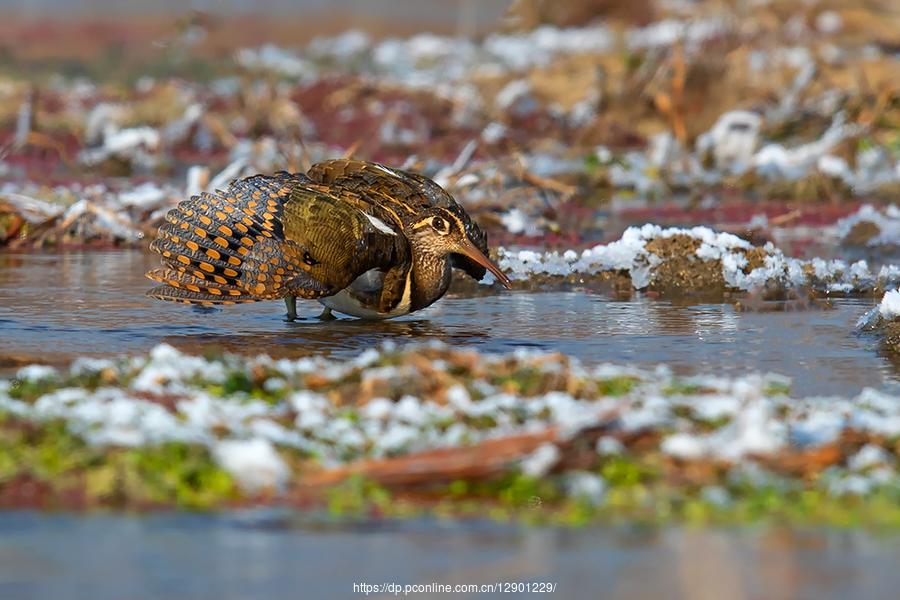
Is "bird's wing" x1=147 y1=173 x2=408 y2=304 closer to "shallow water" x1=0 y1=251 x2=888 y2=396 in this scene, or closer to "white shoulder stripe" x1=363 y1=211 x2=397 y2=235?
"white shoulder stripe" x1=363 y1=211 x2=397 y2=235

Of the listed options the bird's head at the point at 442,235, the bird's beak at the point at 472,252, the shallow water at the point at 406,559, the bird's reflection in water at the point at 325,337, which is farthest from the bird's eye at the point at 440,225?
the shallow water at the point at 406,559

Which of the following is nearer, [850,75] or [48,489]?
[48,489]

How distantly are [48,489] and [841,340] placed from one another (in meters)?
3.71

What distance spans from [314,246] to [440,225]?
683 millimetres

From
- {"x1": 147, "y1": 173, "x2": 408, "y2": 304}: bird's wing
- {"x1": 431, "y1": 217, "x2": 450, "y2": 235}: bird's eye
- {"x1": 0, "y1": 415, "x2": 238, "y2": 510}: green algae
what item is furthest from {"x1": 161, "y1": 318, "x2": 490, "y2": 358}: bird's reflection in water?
{"x1": 0, "y1": 415, "x2": 238, "y2": 510}: green algae

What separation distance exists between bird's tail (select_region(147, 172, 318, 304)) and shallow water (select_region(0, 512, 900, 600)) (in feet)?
8.91

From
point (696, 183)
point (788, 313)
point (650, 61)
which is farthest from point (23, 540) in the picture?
point (650, 61)

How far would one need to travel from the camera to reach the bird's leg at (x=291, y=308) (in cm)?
675

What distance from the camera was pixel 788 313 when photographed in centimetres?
708

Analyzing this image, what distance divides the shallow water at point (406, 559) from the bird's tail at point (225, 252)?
8.91ft

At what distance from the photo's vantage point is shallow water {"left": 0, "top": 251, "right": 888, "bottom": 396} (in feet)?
18.6

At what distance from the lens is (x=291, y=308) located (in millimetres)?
6797

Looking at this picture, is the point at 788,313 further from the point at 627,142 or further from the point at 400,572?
the point at 627,142

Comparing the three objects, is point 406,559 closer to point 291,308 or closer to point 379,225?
point 379,225
